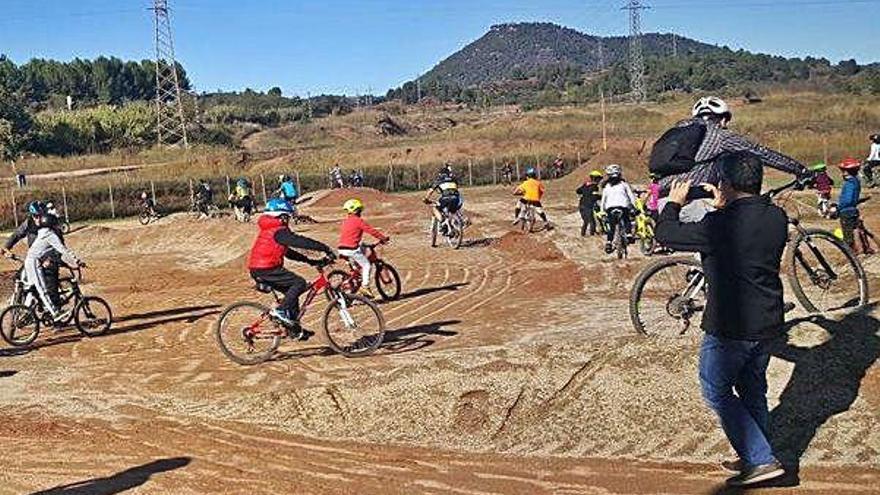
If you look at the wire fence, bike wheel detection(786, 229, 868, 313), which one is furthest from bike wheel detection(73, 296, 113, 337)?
the wire fence

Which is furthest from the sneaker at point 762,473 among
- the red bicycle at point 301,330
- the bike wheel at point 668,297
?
the red bicycle at point 301,330

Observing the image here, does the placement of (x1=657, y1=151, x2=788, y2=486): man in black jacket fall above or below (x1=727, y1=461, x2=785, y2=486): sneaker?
above

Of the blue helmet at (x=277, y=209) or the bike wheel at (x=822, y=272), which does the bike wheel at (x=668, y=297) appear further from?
the blue helmet at (x=277, y=209)

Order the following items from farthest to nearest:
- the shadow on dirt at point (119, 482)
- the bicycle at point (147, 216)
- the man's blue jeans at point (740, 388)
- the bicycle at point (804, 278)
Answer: the bicycle at point (147, 216), the bicycle at point (804, 278), the shadow on dirt at point (119, 482), the man's blue jeans at point (740, 388)

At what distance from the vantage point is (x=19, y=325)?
14.1m

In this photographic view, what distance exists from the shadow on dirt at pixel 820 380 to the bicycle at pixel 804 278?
5.59 ft

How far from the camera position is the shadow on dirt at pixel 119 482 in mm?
6934

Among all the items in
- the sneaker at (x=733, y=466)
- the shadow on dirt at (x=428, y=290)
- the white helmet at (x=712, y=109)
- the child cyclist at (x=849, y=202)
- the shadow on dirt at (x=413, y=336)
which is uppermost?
the white helmet at (x=712, y=109)

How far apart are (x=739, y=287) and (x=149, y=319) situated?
12.3 metres

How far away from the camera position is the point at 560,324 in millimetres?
12781

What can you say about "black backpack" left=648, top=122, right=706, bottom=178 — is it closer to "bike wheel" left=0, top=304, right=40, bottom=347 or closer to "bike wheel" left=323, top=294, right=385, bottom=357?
"bike wheel" left=323, top=294, right=385, bottom=357

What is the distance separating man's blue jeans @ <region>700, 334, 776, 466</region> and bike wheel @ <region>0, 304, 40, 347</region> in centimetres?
1136

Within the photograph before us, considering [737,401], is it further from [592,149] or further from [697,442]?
[592,149]

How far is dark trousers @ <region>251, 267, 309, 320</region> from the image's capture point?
11.2m
